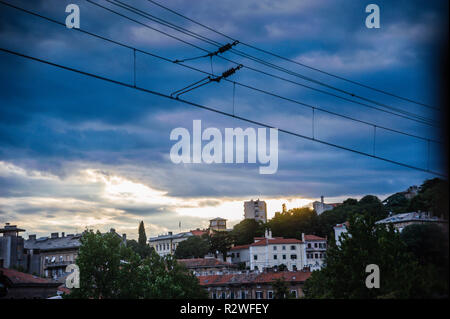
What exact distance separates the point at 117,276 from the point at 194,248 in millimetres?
63666

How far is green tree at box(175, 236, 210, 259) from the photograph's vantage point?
118125 millimetres

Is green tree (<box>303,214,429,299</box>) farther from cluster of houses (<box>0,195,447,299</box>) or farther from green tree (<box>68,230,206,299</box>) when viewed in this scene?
green tree (<box>68,230,206,299</box>)

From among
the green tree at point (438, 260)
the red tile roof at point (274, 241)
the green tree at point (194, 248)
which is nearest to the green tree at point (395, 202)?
the red tile roof at point (274, 241)

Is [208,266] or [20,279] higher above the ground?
[20,279]

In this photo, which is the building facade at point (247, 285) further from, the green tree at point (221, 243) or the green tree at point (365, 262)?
the green tree at point (221, 243)

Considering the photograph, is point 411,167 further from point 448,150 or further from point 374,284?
point 374,284

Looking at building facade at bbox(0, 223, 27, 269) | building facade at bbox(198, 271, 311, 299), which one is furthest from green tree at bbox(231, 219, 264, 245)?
building facade at bbox(0, 223, 27, 269)

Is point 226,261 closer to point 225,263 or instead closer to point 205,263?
point 225,263

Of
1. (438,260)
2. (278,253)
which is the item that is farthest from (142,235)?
(438,260)

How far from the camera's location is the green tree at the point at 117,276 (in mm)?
53656

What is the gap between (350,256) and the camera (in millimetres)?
37250

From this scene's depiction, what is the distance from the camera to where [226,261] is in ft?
372
